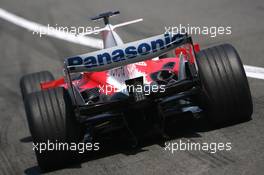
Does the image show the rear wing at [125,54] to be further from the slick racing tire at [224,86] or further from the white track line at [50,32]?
the white track line at [50,32]

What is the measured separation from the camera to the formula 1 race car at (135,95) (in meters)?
8.67

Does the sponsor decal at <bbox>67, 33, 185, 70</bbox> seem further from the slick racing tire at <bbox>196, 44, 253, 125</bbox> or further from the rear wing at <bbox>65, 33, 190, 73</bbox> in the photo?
the slick racing tire at <bbox>196, 44, 253, 125</bbox>

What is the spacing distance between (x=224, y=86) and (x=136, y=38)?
28.9 feet

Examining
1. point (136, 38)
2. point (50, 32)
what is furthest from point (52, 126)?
point (50, 32)

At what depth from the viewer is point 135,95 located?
8.58 metres

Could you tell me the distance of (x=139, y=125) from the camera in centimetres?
→ 927

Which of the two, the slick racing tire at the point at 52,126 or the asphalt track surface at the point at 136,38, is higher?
the slick racing tire at the point at 52,126

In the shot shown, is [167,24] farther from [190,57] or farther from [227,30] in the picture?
[190,57]

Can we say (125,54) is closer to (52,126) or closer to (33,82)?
(52,126)

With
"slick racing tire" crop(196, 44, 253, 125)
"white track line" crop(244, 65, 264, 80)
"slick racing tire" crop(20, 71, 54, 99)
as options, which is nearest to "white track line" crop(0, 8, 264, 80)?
"white track line" crop(244, 65, 264, 80)

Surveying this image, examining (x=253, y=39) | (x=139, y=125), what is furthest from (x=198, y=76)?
(x=253, y=39)

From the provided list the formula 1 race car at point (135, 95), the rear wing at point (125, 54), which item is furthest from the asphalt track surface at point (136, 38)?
the rear wing at point (125, 54)

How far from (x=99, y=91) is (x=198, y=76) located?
4.96 feet

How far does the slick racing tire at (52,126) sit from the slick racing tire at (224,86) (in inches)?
70.6
